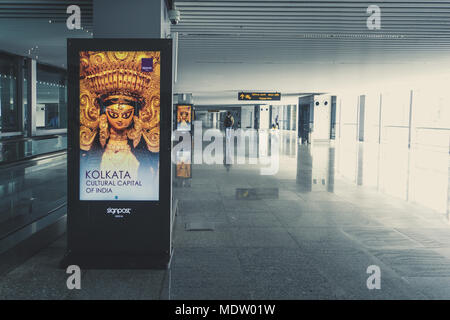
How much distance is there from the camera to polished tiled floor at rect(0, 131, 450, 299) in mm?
3975

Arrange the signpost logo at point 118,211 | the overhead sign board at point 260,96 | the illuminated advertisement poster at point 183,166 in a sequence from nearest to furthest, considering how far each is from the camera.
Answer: the signpost logo at point 118,211 < the illuminated advertisement poster at point 183,166 < the overhead sign board at point 260,96

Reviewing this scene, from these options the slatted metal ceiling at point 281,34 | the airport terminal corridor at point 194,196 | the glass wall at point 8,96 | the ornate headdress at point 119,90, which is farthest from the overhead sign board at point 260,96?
the ornate headdress at point 119,90

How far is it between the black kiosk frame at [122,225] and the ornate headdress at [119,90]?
0.26 ft

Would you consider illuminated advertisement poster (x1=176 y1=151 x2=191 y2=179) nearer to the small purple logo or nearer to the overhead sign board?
the small purple logo

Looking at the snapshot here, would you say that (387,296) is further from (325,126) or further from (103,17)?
(325,126)

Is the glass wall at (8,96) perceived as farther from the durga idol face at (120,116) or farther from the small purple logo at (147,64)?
the small purple logo at (147,64)

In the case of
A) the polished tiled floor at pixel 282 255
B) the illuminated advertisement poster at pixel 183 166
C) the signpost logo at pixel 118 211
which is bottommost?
the polished tiled floor at pixel 282 255

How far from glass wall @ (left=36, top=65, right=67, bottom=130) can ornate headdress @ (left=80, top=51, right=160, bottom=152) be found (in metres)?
16.4

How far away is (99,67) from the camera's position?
4473 mm

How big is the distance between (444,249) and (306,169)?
888cm

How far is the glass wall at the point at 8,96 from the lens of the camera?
16859 millimetres

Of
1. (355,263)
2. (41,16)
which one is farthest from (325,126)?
(355,263)

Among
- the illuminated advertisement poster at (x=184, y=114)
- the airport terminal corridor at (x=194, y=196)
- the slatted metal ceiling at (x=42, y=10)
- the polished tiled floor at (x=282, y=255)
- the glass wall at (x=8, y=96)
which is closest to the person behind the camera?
the polished tiled floor at (x=282, y=255)

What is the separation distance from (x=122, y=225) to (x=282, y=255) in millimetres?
1891
